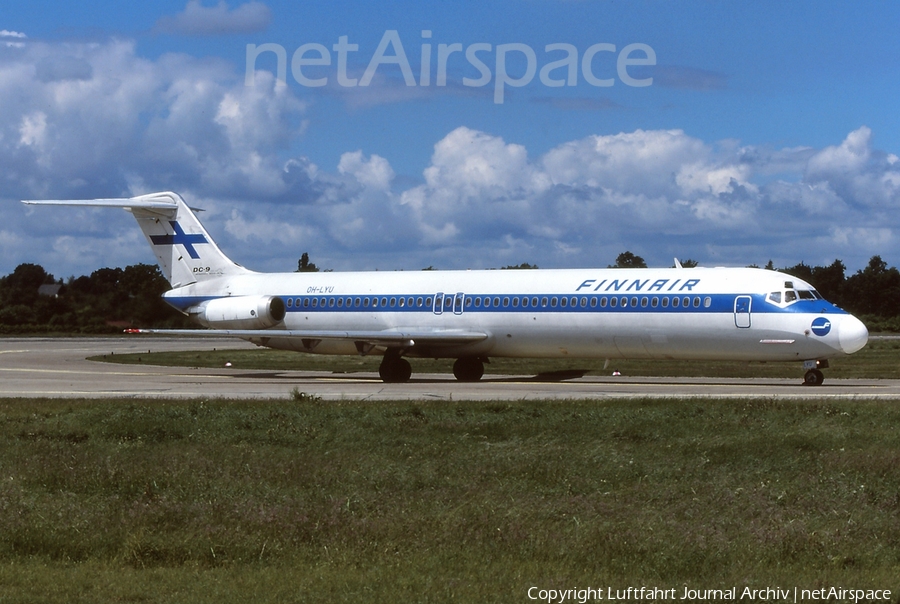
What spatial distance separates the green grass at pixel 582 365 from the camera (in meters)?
37.9

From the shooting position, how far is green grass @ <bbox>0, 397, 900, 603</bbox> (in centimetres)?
947

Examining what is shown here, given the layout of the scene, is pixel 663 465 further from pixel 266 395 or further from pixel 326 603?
pixel 266 395

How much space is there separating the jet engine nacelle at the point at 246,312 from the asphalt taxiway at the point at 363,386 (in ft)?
6.08

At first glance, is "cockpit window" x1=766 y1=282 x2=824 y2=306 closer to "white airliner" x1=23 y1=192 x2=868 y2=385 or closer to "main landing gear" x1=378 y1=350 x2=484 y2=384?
"white airliner" x1=23 y1=192 x2=868 y2=385

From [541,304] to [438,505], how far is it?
790 inches

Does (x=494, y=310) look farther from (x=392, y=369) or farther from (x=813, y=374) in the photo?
(x=813, y=374)

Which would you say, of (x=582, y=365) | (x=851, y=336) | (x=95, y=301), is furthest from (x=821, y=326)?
(x=95, y=301)

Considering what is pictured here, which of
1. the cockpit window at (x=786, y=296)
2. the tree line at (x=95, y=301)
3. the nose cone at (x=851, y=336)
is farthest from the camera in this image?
the tree line at (x=95, y=301)

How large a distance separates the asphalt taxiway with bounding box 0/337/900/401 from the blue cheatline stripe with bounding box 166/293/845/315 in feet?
6.97

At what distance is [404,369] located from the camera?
3484cm

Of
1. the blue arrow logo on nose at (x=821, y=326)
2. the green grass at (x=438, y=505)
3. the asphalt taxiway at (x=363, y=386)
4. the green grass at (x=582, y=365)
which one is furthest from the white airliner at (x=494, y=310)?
the green grass at (x=438, y=505)

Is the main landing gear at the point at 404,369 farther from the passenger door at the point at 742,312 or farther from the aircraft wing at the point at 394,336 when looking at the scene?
the passenger door at the point at 742,312

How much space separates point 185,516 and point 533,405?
11.2 meters

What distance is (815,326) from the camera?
91.7 ft
